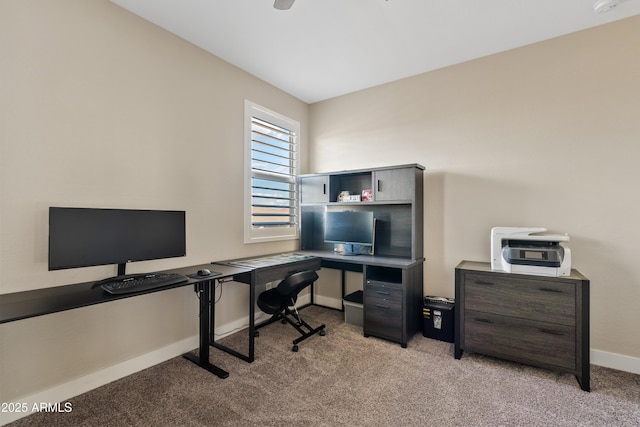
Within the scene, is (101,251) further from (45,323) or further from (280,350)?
(280,350)

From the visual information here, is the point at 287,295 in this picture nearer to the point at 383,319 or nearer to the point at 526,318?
→ the point at 383,319

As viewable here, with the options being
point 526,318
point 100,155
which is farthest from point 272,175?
point 526,318

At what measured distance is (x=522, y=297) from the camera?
2459 millimetres

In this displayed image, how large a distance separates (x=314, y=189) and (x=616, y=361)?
336 centimetres

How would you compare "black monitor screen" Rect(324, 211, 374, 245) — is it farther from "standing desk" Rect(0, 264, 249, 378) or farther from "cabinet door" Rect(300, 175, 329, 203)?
"standing desk" Rect(0, 264, 249, 378)

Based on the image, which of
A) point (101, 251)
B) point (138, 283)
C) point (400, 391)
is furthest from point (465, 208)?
point (101, 251)

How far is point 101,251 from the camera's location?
205 cm

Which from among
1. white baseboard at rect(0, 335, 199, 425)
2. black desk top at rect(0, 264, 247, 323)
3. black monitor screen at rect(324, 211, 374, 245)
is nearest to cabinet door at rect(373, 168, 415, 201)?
black monitor screen at rect(324, 211, 374, 245)

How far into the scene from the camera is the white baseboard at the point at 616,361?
245 cm

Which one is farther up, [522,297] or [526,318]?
[522,297]

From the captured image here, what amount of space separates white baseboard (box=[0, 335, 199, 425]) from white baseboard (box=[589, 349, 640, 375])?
366 cm

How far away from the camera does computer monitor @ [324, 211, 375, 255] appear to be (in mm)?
3506

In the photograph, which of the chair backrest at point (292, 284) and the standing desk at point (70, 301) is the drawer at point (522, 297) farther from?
the standing desk at point (70, 301)

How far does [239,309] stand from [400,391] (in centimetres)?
191
